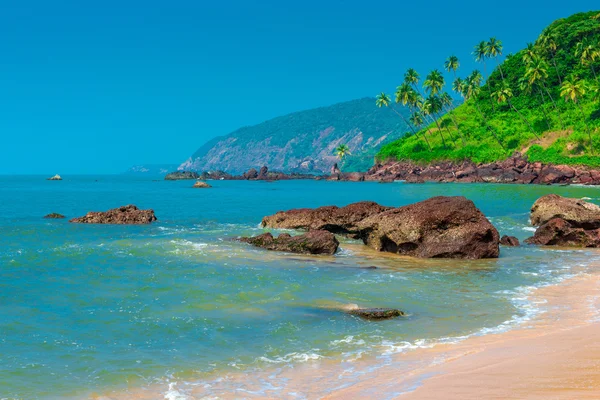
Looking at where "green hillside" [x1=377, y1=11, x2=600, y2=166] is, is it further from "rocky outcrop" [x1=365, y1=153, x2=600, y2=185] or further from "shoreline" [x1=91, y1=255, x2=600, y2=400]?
"shoreline" [x1=91, y1=255, x2=600, y2=400]

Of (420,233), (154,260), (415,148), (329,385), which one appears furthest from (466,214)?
(415,148)

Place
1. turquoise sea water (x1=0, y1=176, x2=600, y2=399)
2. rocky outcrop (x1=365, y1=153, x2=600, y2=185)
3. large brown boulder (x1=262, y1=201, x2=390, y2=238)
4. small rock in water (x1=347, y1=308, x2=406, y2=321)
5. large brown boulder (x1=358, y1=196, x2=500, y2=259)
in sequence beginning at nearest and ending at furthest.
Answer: turquoise sea water (x1=0, y1=176, x2=600, y2=399) → small rock in water (x1=347, y1=308, x2=406, y2=321) → large brown boulder (x1=358, y1=196, x2=500, y2=259) → large brown boulder (x1=262, y1=201, x2=390, y2=238) → rocky outcrop (x1=365, y1=153, x2=600, y2=185)

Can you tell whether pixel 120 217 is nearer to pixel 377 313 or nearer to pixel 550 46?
pixel 377 313

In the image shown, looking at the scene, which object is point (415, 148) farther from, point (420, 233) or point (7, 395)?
point (7, 395)

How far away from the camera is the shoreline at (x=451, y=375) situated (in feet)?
25.5

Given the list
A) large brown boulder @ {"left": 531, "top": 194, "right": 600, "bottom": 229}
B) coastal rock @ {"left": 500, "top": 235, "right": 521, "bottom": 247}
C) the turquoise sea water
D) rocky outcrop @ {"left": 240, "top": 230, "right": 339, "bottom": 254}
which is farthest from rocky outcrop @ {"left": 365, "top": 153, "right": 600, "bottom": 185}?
rocky outcrop @ {"left": 240, "top": 230, "right": 339, "bottom": 254}

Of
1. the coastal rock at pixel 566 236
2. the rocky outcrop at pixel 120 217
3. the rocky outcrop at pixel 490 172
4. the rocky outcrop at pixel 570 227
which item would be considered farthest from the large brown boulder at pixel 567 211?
the rocky outcrop at pixel 490 172

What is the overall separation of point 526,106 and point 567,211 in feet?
366

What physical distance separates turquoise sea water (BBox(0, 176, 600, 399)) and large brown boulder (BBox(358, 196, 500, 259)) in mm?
929

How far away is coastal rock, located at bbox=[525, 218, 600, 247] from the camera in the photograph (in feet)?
81.8

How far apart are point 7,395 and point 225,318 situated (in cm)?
516

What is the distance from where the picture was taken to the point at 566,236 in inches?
990

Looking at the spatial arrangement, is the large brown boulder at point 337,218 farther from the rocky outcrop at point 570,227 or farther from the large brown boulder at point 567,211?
the large brown boulder at point 567,211

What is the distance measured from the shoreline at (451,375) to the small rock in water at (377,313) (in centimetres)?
199
